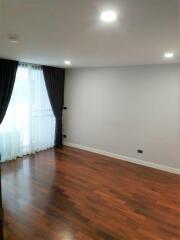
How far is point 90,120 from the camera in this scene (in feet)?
18.1

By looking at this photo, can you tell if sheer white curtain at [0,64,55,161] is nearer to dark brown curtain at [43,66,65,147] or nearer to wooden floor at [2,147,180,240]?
dark brown curtain at [43,66,65,147]

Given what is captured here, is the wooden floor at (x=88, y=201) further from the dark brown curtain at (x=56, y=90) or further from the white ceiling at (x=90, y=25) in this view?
the white ceiling at (x=90, y=25)

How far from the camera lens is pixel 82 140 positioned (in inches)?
226

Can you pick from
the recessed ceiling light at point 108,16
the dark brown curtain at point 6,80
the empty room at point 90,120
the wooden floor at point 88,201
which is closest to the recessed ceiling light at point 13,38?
the empty room at point 90,120

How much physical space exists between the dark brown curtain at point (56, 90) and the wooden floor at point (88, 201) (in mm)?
1265

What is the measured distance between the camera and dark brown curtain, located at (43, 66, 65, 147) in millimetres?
5354

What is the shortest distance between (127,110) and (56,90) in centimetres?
212

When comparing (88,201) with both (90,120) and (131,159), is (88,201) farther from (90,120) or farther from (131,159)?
(90,120)

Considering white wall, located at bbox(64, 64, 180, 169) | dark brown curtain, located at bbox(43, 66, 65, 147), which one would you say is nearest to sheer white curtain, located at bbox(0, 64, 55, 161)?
dark brown curtain, located at bbox(43, 66, 65, 147)

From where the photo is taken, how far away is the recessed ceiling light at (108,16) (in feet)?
5.13

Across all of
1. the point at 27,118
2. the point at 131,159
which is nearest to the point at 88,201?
the point at 131,159

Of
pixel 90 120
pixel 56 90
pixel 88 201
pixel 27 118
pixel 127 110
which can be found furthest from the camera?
pixel 56 90

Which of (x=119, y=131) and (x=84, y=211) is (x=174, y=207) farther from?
(x=119, y=131)

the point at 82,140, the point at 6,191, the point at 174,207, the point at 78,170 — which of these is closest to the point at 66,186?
the point at 78,170
